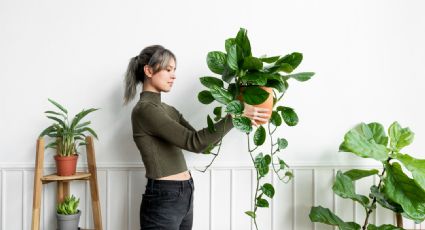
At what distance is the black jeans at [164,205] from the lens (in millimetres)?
1297

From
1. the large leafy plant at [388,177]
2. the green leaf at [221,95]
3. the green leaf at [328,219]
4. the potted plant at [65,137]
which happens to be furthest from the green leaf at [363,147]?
the potted plant at [65,137]

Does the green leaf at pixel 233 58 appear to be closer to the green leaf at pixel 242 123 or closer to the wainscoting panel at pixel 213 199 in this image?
the green leaf at pixel 242 123

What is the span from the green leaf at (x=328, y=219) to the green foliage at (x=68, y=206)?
1.22 m

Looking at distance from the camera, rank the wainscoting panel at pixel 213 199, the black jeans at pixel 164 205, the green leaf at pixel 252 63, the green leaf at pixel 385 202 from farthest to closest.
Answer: the wainscoting panel at pixel 213 199 → the green leaf at pixel 385 202 → the black jeans at pixel 164 205 → the green leaf at pixel 252 63

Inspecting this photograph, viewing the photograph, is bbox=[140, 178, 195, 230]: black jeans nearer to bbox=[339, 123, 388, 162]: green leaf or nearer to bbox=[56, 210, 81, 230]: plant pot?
bbox=[56, 210, 81, 230]: plant pot

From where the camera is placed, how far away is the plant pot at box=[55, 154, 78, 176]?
1.53 m

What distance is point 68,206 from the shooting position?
5.09 ft

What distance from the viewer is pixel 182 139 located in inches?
49.8

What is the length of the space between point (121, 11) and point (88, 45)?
265mm

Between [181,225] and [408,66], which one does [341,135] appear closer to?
[408,66]

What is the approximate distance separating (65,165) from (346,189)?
1.41 metres

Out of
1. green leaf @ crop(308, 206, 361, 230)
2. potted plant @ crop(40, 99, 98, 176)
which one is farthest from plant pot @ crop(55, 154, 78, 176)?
green leaf @ crop(308, 206, 361, 230)

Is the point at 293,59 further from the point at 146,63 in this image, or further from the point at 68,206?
the point at 68,206

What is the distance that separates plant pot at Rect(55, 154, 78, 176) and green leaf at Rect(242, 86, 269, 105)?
944mm
